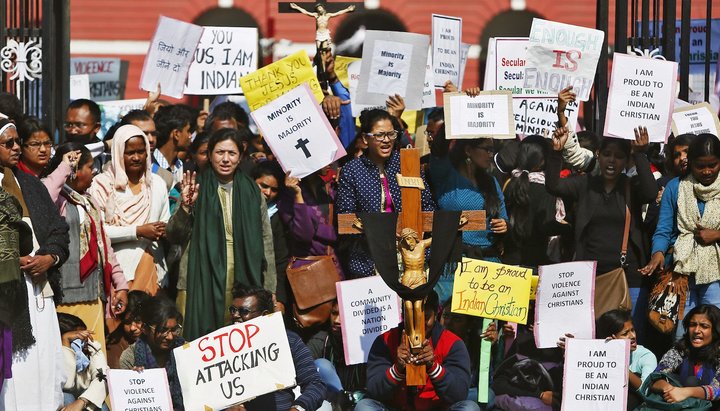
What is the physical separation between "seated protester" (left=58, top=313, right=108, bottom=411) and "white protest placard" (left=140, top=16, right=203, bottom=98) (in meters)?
3.37

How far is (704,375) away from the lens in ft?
30.8

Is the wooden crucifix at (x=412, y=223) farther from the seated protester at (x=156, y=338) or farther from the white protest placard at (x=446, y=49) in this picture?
the white protest placard at (x=446, y=49)

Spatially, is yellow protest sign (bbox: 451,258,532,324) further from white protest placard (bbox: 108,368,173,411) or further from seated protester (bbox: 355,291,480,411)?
white protest placard (bbox: 108,368,173,411)

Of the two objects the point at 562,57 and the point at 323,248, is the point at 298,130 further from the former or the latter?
the point at 562,57

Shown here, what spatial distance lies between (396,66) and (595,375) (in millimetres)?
2977

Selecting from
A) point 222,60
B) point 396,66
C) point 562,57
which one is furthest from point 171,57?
point 562,57

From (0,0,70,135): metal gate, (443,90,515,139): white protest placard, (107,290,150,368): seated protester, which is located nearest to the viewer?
(107,290,150,368): seated protester

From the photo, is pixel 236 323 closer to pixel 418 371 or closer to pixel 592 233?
pixel 418 371

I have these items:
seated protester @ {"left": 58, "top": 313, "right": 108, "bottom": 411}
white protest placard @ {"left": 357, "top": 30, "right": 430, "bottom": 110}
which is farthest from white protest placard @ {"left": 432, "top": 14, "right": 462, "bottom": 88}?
seated protester @ {"left": 58, "top": 313, "right": 108, "bottom": 411}

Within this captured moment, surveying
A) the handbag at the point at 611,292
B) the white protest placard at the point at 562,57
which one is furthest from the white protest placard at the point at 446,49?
the handbag at the point at 611,292

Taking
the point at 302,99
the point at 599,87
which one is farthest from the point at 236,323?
the point at 599,87

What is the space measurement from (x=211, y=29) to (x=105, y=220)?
10.6ft

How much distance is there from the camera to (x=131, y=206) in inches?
392

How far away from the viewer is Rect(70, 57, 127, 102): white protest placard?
16.9 m
